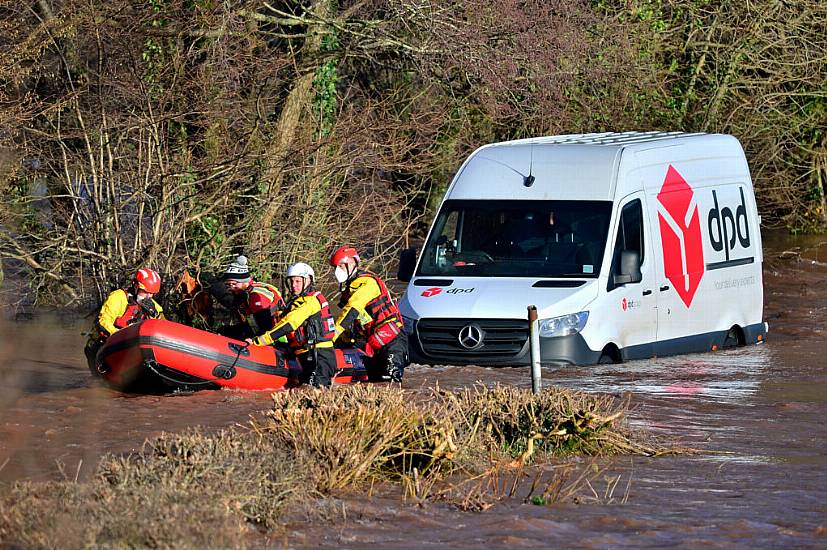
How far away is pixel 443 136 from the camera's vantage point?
74.2 feet

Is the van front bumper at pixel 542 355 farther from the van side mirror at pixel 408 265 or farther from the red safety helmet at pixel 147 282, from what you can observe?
the red safety helmet at pixel 147 282

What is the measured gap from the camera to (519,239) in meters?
14.6

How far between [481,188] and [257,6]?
6.03 m

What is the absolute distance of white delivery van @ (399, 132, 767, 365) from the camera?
13.7 m

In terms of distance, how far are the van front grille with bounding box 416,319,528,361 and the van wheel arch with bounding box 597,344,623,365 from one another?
997 millimetres

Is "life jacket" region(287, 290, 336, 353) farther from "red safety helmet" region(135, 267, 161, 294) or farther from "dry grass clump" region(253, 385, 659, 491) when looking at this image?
"dry grass clump" region(253, 385, 659, 491)

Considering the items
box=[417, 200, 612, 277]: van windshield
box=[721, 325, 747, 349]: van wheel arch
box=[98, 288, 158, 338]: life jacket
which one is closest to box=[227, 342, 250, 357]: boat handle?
box=[98, 288, 158, 338]: life jacket

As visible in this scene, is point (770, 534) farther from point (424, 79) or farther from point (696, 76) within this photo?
point (696, 76)

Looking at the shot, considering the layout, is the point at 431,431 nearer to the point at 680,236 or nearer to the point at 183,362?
the point at 183,362

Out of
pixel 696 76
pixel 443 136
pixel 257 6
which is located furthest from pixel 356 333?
pixel 696 76

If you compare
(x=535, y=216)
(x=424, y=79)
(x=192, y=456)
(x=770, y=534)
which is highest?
(x=424, y=79)

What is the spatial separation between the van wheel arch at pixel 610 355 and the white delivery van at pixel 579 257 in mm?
23

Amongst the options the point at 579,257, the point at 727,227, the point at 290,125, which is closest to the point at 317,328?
the point at 579,257

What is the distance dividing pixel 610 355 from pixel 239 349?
383cm
